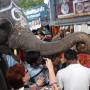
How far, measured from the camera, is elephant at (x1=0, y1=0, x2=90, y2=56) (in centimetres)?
283

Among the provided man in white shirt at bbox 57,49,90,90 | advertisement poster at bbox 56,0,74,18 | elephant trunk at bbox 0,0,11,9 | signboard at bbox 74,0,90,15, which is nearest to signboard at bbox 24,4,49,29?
advertisement poster at bbox 56,0,74,18

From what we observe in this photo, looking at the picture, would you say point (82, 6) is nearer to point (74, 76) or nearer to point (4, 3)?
point (74, 76)

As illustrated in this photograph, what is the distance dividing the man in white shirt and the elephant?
118 inches

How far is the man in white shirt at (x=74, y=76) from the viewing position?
599 centimetres

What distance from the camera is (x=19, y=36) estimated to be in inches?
116

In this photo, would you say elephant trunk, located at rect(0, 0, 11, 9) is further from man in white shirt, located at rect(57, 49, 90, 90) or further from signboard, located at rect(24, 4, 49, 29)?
signboard, located at rect(24, 4, 49, 29)

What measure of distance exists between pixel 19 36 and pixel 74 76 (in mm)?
3164

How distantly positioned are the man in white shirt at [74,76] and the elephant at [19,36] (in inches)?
118

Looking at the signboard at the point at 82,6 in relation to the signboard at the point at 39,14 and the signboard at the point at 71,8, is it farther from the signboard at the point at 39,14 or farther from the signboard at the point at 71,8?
the signboard at the point at 39,14

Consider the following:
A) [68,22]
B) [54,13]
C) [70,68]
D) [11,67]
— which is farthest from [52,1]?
[11,67]

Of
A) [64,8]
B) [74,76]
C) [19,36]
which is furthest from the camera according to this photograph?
[64,8]

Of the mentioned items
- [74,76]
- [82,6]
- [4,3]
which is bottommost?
[82,6]

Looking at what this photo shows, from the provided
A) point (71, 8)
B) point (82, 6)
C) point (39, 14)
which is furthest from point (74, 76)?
point (39, 14)

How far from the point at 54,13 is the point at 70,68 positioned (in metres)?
7.76
